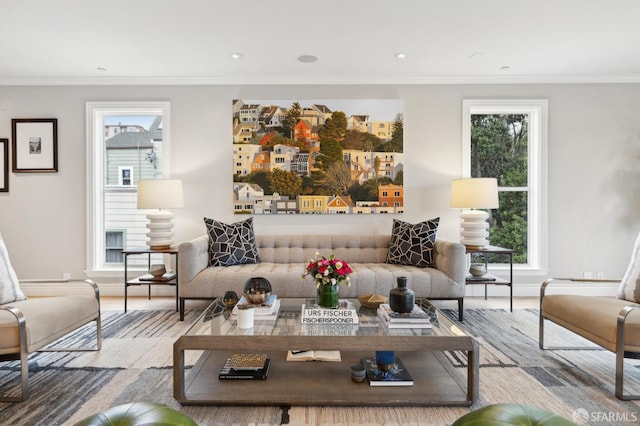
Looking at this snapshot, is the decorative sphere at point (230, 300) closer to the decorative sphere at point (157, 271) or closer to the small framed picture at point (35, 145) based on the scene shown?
the decorative sphere at point (157, 271)

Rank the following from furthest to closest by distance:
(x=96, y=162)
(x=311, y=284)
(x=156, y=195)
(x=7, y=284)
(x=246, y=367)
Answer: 1. (x=96, y=162)
2. (x=156, y=195)
3. (x=311, y=284)
4. (x=7, y=284)
5. (x=246, y=367)

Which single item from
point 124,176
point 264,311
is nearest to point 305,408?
point 264,311

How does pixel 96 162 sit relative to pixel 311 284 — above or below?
above

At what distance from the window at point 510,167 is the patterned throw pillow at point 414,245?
122 cm

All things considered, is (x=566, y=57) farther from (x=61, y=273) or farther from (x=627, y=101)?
(x=61, y=273)

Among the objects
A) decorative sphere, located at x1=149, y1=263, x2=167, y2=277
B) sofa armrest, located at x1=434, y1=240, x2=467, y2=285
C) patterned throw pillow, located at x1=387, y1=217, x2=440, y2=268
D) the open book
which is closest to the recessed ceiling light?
patterned throw pillow, located at x1=387, y1=217, x2=440, y2=268

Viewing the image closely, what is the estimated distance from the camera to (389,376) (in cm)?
199

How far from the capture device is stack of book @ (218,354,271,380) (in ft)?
6.69

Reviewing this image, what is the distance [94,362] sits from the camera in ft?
8.09

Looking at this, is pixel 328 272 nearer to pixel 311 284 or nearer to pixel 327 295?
pixel 327 295

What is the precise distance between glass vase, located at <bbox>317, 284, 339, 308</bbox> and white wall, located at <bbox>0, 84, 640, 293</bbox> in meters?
2.07

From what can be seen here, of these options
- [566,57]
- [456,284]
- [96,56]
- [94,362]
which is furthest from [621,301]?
[96,56]

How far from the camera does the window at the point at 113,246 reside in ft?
14.6

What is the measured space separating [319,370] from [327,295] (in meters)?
0.42
